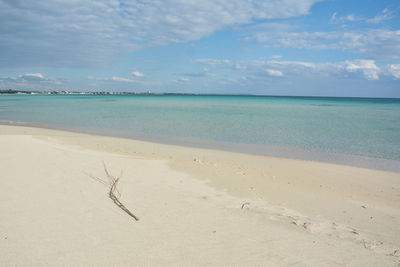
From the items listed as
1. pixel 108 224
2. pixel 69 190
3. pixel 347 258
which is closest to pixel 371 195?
pixel 347 258

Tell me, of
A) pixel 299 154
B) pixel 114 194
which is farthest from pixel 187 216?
pixel 299 154

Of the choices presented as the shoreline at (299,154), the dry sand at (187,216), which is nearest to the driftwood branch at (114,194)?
the dry sand at (187,216)

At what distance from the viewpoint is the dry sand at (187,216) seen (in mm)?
3689

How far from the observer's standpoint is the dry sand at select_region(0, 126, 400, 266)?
369cm

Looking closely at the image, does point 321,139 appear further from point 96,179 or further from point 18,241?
point 18,241

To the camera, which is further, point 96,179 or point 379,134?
point 379,134

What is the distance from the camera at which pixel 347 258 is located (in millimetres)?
3838

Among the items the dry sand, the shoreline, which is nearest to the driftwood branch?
the dry sand

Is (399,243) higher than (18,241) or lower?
lower

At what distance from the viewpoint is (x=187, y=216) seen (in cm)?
491

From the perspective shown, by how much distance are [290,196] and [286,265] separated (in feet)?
11.4

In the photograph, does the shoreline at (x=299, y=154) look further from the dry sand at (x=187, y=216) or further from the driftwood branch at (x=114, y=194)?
the driftwood branch at (x=114, y=194)

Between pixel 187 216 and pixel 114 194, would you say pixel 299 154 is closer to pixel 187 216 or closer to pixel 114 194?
pixel 187 216

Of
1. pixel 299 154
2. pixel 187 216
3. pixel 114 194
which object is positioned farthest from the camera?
pixel 299 154
